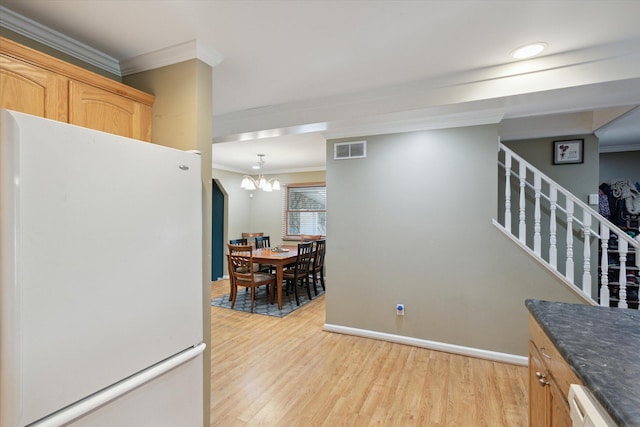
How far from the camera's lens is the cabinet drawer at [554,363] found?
1.07m

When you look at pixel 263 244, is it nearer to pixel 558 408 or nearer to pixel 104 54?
pixel 104 54

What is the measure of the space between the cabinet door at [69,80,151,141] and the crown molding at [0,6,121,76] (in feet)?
1.17

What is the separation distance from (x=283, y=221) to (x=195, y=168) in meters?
5.14

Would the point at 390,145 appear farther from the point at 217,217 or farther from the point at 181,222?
the point at 217,217

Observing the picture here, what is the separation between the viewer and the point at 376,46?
5.44 feet

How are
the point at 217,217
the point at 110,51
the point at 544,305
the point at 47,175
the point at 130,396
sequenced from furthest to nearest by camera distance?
the point at 217,217 < the point at 110,51 < the point at 544,305 < the point at 130,396 < the point at 47,175

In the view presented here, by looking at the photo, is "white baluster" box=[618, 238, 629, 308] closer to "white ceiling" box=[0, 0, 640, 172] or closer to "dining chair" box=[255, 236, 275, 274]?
"white ceiling" box=[0, 0, 640, 172]

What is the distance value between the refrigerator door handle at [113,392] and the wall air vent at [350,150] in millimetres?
2603

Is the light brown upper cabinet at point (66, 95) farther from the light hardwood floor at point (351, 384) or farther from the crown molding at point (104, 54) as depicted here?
the light hardwood floor at point (351, 384)

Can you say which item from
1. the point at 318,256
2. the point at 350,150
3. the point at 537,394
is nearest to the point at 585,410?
the point at 537,394

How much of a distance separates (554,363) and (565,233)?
264 cm

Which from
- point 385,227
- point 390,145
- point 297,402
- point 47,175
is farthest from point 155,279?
point 390,145

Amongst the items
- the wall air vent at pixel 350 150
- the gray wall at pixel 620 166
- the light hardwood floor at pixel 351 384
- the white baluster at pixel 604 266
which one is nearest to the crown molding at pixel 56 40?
the wall air vent at pixel 350 150

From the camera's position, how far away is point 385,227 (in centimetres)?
328
